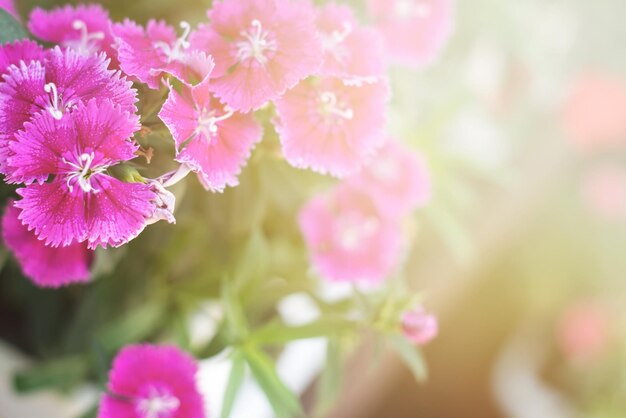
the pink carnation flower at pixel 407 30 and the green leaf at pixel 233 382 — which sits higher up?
the pink carnation flower at pixel 407 30

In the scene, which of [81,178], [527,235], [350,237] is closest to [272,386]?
[350,237]

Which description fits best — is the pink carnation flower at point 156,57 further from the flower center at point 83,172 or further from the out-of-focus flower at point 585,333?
the out-of-focus flower at point 585,333

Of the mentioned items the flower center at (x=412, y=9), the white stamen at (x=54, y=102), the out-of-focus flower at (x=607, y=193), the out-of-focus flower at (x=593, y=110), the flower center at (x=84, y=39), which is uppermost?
the out-of-focus flower at (x=593, y=110)

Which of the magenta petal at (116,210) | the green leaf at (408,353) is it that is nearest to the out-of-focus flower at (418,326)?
the green leaf at (408,353)

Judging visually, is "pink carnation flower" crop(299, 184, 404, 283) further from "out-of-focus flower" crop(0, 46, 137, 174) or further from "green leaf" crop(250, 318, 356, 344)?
"out-of-focus flower" crop(0, 46, 137, 174)

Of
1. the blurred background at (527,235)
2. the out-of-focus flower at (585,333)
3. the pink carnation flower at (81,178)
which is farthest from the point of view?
the out-of-focus flower at (585,333)

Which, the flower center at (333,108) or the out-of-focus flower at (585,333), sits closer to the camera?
the flower center at (333,108)

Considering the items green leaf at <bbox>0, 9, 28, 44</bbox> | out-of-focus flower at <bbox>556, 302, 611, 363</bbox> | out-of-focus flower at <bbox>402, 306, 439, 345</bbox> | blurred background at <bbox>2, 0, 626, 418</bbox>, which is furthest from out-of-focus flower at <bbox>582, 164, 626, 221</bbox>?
green leaf at <bbox>0, 9, 28, 44</bbox>

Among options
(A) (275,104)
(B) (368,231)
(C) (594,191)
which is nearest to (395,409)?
Answer: (C) (594,191)
